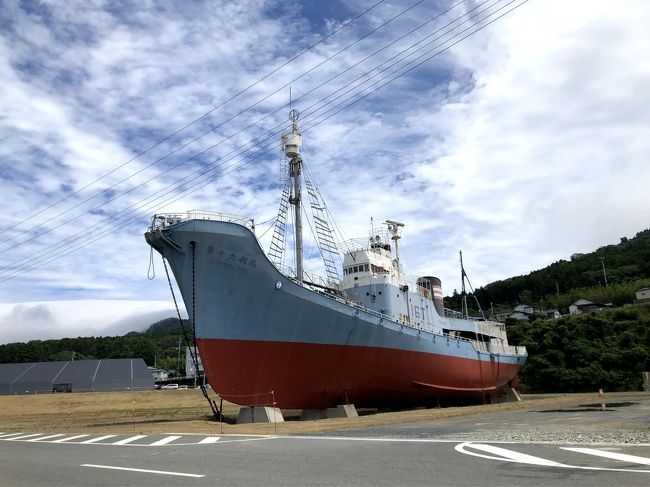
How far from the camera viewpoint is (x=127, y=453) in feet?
34.9

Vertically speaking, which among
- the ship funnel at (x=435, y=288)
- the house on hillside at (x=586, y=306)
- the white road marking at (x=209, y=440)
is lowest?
the white road marking at (x=209, y=440)

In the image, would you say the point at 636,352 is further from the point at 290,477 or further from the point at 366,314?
the point at 290,477

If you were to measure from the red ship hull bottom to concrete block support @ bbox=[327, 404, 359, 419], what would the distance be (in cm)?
28

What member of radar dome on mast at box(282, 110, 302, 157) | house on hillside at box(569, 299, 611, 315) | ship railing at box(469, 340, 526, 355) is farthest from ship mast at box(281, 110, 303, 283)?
house on hillside at box(569, 299, 611, 315)

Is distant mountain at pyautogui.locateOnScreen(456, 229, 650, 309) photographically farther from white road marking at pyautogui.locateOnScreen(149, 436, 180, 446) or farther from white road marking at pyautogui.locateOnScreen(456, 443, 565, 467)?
white road marking at pyautogui.locateOnScreen(456, 443, 565, 467)

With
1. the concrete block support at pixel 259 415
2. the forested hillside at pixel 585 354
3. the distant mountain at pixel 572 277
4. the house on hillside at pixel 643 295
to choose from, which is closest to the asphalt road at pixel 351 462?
the concrete block support at pixel 259 415

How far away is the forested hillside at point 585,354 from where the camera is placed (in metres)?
52.8

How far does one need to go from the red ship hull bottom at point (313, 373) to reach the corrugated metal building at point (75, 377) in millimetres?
48341

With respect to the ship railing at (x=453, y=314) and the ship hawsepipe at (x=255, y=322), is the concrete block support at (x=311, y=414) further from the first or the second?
the ship railing at (x=453, y=314)

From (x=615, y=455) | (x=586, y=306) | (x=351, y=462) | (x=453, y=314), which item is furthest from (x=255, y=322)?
(x=586, y=306)

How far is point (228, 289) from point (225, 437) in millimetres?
7734

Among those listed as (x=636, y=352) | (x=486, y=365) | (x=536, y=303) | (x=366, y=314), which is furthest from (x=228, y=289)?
(x=536, y=303)

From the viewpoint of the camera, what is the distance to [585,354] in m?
55.1

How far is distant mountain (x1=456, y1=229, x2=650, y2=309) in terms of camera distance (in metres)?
120
